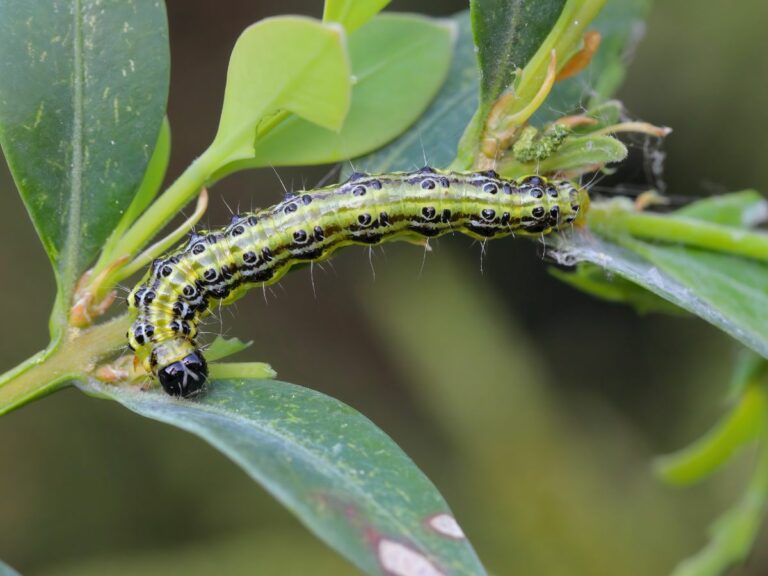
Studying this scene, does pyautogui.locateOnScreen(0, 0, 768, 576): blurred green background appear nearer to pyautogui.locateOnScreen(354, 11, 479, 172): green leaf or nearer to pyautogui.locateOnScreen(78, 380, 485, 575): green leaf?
pyautogui.locateOnScreen(354, 11, 479, 172): green leaf

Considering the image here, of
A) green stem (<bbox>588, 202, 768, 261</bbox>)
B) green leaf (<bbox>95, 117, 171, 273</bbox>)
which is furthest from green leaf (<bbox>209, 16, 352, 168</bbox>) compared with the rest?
green stem (<bbox>588, 202, 768, 261</bbox>)

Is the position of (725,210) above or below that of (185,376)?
above

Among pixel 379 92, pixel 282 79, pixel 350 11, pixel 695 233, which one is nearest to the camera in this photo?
pixel 282 79

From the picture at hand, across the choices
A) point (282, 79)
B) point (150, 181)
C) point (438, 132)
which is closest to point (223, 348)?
point (150, 181)

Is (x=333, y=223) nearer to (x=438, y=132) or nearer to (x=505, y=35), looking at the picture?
(x=438, y=132)

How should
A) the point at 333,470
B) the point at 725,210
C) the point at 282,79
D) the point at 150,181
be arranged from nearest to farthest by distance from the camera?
the point at 333,470
the point at 282,79
the point at 150,181
the point at 725,210

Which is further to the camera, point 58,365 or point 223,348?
point 223,348

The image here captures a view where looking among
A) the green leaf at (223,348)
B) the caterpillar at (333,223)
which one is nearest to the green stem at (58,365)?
the green leaf at (223,348)
